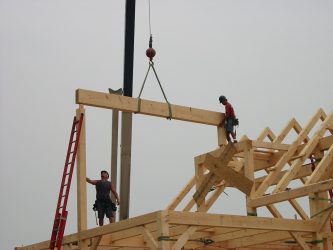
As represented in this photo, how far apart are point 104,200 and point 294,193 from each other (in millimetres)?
3771

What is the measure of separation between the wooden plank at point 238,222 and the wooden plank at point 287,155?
1.24 m

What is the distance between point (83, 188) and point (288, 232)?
3.43m

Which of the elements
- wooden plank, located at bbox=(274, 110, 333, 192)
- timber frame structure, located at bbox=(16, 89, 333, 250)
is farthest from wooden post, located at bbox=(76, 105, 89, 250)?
wooden plank, located at bbox=(274, 110, 333, 192)

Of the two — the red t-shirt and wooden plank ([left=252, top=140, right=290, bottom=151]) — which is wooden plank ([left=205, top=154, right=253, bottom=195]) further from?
wooden plank ([left=252, top=140, right=290, bottom=151])

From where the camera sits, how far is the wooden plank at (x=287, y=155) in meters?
11.7

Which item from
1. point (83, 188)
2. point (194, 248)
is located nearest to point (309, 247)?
point (194, 248)

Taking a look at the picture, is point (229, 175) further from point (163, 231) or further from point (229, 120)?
point (163, 231)

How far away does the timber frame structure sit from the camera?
948 cm

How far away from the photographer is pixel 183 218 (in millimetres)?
9016

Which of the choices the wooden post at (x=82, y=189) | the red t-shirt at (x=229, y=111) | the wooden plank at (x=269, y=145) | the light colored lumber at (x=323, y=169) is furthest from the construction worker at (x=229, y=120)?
the wooden post at (x=82, y=189)

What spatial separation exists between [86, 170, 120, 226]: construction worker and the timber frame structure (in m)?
0.82

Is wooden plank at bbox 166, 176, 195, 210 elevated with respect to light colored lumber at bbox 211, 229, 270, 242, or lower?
elevated

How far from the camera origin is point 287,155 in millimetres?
12461

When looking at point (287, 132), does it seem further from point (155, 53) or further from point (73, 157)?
point (73, 157)
